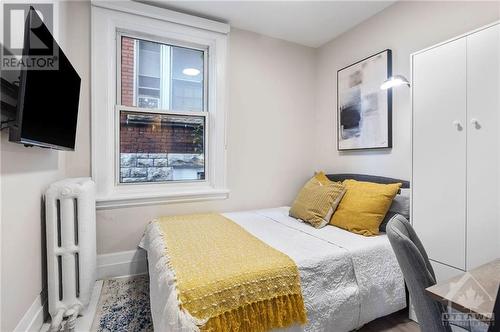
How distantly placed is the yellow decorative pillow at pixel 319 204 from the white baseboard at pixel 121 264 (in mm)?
1555

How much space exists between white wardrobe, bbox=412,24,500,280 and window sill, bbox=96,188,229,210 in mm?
1816

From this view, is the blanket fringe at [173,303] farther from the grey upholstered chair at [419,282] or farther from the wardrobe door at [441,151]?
the wardrobe door at [441,151]

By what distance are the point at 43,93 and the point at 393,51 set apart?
2707 mm

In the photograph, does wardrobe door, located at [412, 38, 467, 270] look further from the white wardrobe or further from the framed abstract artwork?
the framed abstract artwork


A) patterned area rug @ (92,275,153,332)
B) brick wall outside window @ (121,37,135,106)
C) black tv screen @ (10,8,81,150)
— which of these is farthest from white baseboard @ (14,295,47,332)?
brick wall outside window @ (121,37,135,106)

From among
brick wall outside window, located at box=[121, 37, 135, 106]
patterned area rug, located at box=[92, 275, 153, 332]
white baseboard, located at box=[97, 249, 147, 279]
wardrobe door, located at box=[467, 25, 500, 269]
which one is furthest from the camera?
brick wall outside window, located at box=[121, 37, 135, 106]

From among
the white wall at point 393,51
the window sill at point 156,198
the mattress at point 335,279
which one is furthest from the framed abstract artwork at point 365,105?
the window sill at point 156,198

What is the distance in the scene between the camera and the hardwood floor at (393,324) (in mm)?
1684

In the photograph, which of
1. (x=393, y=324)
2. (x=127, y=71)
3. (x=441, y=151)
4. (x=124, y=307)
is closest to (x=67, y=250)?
(x=124, y=307)

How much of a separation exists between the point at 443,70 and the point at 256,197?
2.05 m

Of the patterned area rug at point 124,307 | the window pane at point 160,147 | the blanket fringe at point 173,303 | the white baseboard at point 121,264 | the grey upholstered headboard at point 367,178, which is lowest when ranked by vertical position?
the patterned area rug at point 124,307

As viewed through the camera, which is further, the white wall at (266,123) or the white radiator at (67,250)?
the white wall at (266,123)

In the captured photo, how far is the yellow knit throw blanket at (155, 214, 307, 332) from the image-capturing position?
3.71ft

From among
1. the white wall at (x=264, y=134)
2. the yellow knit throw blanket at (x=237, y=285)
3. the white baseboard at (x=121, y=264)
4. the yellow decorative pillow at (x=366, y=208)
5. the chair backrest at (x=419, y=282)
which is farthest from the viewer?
the white baseboard at (x=121, y=264)
